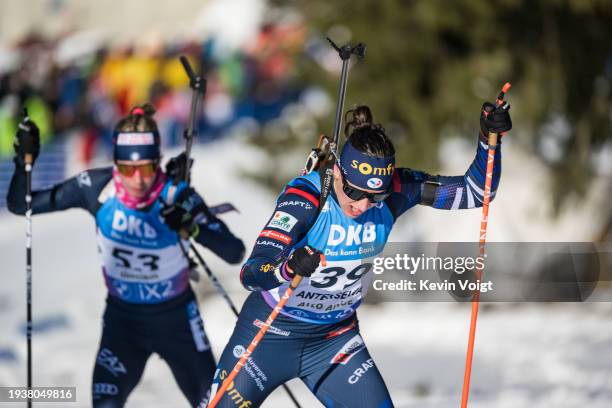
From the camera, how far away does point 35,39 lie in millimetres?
18578

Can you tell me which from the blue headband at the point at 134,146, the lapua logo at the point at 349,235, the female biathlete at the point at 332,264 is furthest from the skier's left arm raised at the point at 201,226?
the lapua logo at the point at 349,235

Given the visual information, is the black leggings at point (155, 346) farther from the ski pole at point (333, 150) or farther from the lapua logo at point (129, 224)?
the ski pole at point (333, 150)

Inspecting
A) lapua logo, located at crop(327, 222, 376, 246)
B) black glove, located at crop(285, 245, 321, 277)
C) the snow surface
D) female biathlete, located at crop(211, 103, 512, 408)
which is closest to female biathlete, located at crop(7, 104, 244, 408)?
female biathlete, located at crop(211, 103, 512, 408)

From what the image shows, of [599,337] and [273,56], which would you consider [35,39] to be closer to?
[273,56]

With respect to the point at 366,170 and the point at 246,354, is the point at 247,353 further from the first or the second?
the point at 366,170

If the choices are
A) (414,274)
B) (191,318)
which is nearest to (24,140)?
(191,318)

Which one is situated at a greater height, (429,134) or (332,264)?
(429,134)

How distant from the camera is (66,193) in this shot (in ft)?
16.8

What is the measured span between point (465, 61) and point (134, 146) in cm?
742

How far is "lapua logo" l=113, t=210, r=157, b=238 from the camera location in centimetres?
501

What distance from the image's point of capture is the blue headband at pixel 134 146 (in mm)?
4969

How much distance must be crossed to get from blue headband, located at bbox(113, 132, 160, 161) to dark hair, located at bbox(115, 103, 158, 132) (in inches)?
1.5

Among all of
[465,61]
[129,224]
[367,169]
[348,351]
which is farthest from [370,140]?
[465,61]

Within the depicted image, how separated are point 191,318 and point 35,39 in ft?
49.3
